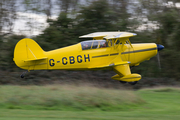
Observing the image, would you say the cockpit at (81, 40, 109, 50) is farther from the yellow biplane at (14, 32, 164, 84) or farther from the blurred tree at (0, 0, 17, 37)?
the blurred tree at (0, 0, 17, 37)

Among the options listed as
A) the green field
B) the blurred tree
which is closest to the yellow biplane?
the green field

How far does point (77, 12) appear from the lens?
17.6m

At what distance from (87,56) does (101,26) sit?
244 inches

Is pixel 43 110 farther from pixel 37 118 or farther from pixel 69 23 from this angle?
pixel 69 23

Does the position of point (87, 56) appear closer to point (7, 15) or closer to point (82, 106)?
point (82, 106)

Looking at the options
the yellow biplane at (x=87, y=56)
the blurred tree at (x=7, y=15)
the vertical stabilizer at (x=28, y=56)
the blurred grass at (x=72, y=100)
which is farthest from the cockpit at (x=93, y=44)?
the blurred tree at (x=7, y=15)

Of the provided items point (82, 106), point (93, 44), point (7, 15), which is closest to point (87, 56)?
point (93, 44)

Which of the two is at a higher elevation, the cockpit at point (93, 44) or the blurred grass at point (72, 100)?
the cockpit at point (93, 44)

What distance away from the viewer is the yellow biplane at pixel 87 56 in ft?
37.1

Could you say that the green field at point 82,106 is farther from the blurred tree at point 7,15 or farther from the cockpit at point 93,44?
the blurred tree at point 7,15

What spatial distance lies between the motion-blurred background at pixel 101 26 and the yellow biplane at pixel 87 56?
10.1 feet

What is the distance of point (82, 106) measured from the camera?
7.08 meters

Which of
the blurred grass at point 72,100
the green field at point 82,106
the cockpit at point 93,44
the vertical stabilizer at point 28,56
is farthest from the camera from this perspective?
the cockpit at point 93,44

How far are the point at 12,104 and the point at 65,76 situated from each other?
7384mm
